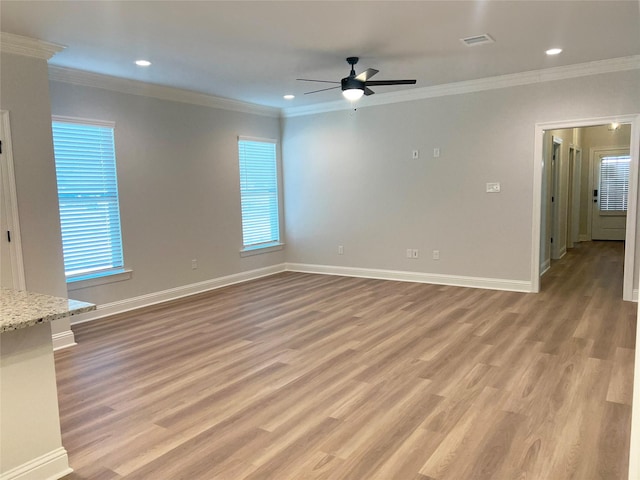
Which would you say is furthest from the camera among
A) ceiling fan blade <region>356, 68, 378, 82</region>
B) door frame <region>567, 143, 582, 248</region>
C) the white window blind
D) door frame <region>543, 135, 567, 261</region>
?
the white window blind

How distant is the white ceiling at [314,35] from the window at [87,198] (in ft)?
2.33

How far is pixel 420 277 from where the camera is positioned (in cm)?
666

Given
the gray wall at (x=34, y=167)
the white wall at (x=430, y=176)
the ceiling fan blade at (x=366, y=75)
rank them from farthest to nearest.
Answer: the white wall at (x=430, y=176) → the ceiling fan blade at (x=366, y=75) → the gray wall at (x=34, y=167)

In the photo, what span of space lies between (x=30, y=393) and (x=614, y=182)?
449 inches

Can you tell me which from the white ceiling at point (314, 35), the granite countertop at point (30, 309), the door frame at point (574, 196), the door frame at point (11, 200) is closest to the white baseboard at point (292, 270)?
the door frame at point (11, 200)

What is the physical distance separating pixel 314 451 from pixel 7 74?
3.78 meters

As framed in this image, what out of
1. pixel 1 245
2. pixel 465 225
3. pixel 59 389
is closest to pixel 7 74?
pixel 1 245

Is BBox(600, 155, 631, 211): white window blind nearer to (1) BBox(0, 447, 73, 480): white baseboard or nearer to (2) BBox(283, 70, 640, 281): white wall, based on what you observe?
(2) BBox(283, 70, 640, 281): white wall

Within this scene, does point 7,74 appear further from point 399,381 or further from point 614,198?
point 614,198

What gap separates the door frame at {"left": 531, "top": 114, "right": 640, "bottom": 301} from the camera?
5094 millimetres

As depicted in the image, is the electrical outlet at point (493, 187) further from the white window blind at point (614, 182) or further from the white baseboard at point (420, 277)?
the white window blind at point (614, 182)

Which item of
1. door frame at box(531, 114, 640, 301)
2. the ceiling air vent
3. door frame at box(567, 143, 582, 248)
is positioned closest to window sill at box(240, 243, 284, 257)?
door frame at box(531, 114, 640, 301)

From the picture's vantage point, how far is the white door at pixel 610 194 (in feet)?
33.1

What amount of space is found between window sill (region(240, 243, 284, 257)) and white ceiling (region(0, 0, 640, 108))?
259 centimetres
